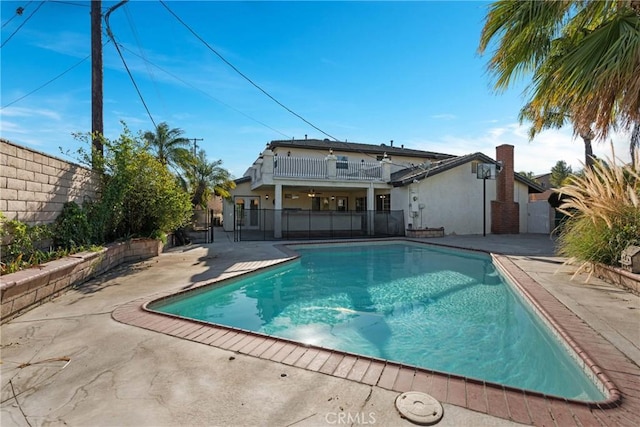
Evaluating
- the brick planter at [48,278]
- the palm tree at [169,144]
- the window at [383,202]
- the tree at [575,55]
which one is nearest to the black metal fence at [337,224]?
the window at [383,202]

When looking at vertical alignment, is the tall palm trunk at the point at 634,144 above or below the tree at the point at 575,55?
below

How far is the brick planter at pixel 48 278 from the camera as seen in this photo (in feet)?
13.1

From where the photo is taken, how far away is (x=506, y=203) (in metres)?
18.4

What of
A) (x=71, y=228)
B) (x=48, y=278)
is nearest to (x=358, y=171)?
(x=71, y=228)

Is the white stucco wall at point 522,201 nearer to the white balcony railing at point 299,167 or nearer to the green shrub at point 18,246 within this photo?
the white balcony railing at point 299,167

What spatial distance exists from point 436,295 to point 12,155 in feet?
28.7

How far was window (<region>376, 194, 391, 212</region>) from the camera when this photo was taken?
20594 millimetres

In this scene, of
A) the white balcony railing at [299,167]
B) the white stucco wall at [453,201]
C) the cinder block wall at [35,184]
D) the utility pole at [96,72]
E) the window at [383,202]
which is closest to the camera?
the cinder block wall at [35,184]

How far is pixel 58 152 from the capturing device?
24.0 ft

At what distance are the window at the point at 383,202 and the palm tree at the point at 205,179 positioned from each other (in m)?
10.7

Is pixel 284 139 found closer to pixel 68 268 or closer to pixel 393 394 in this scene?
pixel 68 268

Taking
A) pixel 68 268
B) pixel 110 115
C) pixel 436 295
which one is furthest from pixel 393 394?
pixel 110 115

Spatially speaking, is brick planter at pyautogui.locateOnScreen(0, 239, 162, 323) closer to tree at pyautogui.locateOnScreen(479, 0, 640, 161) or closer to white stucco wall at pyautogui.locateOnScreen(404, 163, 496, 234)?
tree at pyautogui.locateOnScreen(479, 0, 640, 161)

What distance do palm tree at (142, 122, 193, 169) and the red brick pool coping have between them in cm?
1620
